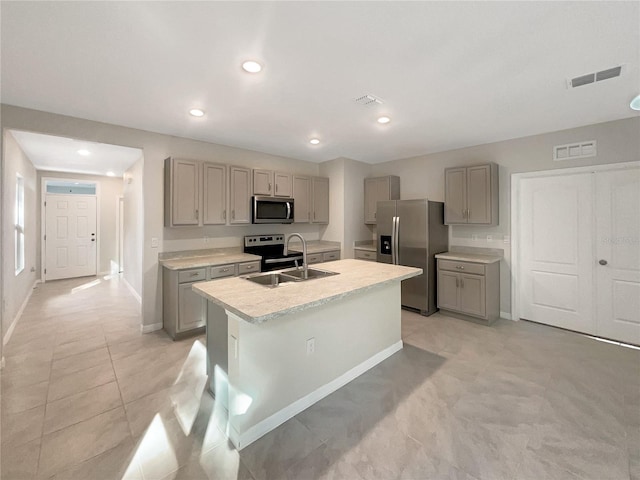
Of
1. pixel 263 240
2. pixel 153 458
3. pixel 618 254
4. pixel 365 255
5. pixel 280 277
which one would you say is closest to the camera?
pixel 153 458

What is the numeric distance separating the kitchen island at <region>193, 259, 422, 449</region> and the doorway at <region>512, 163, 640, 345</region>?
7.68 ft

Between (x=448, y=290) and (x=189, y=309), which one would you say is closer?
(x=189, y=309)

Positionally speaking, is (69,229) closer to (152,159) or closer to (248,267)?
→ (152,159)

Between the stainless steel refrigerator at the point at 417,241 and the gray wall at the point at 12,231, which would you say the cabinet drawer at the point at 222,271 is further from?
the stainless steel refrigerator at the point at 417,241

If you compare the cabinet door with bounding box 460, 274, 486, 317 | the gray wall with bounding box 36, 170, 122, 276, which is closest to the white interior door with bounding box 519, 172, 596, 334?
the cabinet door with bounding box 460, 274, 486, 317

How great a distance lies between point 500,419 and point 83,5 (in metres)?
3.67

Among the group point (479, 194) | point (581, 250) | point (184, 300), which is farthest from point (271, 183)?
point (581, 250)

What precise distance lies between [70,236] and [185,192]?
16.9 ft

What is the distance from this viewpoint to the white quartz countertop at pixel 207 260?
3.39 meters

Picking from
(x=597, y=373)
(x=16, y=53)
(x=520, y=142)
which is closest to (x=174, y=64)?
(x=16, y=53)

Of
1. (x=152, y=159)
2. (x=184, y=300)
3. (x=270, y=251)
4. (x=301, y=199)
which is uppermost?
(x=152, y=159)

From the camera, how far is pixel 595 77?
7.53ft

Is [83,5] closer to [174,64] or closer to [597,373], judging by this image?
[174,64]

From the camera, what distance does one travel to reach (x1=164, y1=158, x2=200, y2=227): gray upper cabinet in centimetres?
355
